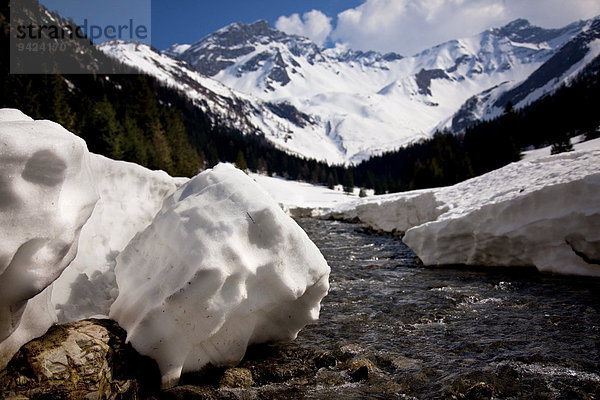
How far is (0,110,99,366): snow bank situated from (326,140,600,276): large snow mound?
10246 millimetres

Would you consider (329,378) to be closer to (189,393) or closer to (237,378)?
(237,378)

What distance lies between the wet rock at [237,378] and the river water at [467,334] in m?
0.86

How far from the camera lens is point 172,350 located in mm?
4152

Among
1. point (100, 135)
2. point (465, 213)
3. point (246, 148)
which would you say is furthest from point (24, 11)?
point (465, 213)

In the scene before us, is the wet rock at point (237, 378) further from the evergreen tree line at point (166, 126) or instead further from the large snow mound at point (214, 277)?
the evergreen tree line at point (166, 126)

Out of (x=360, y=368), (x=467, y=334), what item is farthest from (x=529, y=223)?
(x=360, y=368)

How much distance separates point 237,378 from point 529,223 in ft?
28.7

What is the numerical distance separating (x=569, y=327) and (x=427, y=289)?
3.23 m

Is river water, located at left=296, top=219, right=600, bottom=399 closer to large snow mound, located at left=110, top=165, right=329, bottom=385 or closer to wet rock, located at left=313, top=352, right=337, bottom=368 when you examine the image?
wet rock, located at left=313, top=352, right=337, bottom=368

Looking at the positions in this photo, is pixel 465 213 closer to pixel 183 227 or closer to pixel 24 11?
pixel 183 227

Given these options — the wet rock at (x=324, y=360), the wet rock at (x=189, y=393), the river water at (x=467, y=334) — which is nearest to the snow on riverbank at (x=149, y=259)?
the wet rock at (x=189, y=393)

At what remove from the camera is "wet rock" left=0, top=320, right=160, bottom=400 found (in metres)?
3.22

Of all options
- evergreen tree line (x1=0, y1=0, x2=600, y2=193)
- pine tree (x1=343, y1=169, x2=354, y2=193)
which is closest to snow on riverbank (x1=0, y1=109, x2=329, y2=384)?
evergreen tree line (x1=0, y1=0, x2=600, y2=193)

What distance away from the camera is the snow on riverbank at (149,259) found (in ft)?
10.1
